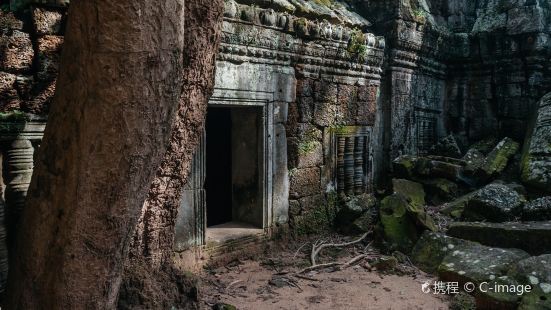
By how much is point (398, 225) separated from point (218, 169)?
8.13ft

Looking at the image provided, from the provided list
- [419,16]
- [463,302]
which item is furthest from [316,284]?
[419,16]

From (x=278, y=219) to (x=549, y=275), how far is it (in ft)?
8.70

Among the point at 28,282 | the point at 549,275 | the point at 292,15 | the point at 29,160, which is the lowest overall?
the point at 549,275

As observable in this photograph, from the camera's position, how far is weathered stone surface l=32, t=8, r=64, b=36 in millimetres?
2844

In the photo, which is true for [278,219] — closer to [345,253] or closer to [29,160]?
[345,253]

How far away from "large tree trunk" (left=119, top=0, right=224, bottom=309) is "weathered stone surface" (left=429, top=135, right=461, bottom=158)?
5514 mm

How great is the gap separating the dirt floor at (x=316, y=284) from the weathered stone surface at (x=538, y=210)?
153 centimetres

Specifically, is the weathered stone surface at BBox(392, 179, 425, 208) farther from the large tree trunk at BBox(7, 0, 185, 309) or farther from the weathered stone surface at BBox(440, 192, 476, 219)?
the large tree trunk at BBox(7, 0, 185, 309)

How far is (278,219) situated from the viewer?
489 cm

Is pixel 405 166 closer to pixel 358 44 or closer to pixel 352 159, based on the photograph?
pixel 352 159

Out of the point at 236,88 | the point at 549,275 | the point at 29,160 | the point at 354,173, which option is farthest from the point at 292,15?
the point at 549,275

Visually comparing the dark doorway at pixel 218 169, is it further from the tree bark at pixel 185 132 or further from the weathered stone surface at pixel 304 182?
the tree bark at pixel 185 132

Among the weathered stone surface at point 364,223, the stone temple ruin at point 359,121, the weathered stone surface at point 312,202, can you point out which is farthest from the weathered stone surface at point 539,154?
the weathered stone surface at point 312,202

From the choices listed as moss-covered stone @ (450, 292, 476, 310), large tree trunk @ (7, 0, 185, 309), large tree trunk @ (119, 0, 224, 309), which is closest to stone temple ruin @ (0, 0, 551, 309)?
moss-covered stone @ (450, 292, 476, 310)
